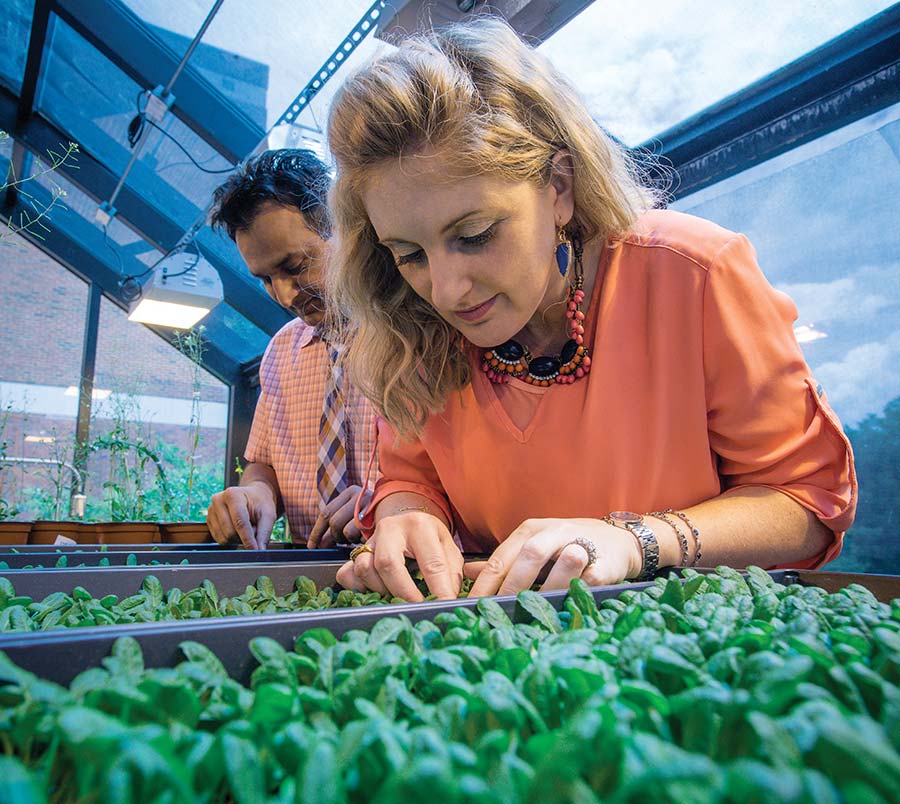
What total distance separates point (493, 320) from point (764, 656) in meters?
0.69

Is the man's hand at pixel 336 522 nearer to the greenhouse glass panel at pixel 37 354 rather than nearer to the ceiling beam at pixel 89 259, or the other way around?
the ceiling beam at pixel 89 259

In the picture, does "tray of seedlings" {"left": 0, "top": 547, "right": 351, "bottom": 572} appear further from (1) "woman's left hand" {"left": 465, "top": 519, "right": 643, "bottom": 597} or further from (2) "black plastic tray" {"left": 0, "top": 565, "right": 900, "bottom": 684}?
(2) "black plastic tray" {"left": 0, "top": 565, "right": 900, "bottom": 684}

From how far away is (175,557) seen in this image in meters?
1.08

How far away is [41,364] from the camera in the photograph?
611 centimetres

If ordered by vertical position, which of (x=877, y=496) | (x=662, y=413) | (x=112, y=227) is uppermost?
(x=112, y=227)

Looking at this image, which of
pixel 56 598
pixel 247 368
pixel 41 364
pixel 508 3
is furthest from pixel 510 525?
pixel 41 364

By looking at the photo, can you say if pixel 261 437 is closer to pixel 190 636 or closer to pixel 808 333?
pixel 808 333

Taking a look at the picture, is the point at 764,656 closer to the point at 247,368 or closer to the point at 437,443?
the point at 437,443

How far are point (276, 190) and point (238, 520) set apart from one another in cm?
83

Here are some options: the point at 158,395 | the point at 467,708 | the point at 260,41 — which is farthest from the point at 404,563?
the point at 158,395

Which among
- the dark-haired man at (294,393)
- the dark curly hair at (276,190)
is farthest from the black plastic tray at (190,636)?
the dark curly hair at (276,190)

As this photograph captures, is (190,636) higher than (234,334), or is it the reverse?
(234,334)

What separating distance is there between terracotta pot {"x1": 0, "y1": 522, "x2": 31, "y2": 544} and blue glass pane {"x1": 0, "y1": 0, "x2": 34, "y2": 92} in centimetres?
361

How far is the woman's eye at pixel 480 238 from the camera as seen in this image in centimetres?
93
